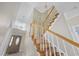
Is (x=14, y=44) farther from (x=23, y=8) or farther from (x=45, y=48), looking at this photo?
(x=23, y=8)

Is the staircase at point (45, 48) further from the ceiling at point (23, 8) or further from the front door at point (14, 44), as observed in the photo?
the ceiling at point (23, 8)

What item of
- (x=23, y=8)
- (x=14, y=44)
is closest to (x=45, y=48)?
(x=14, y=44)

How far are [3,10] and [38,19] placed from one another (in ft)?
1.35

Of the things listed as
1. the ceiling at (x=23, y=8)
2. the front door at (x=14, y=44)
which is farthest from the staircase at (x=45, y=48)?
the ceiling at (x=23, y=8)

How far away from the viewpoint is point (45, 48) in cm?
118

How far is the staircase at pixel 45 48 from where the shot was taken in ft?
3.77

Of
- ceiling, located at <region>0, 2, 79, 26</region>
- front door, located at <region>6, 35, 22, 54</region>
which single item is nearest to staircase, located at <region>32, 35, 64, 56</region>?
front door, located at <region>6, 35, 22, 54</region>

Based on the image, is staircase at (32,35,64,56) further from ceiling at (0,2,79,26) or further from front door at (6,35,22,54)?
ceiling at (0,2,79,26)

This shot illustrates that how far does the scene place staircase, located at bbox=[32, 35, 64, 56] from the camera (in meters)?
1.15

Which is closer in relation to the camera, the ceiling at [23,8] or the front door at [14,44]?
the front door at [14,44]

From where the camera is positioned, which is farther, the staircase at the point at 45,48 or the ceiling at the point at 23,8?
the ceiling at the point at 23,8

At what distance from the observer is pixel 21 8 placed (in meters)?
1.44

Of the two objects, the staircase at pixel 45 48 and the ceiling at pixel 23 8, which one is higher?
the ceiling at pixel 23 8

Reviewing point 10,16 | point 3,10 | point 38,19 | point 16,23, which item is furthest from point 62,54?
point 3,10
